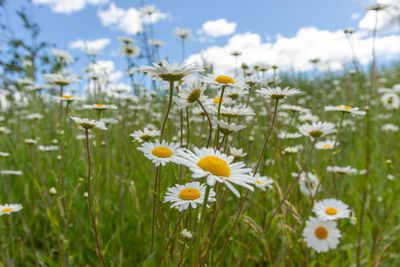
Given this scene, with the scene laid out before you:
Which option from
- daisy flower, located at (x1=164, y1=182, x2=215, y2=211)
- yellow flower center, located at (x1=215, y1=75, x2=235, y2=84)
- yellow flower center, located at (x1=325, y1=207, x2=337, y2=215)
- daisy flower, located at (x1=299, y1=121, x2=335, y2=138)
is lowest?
yellow flower center, located at (x1=325, y1=207, x2=337, y2=215)

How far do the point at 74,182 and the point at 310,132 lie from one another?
1.71 meters

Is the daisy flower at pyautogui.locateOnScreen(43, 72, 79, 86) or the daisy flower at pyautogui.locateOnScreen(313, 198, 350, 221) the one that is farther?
the daisy flower at pyautogui.locateOnScreen(43, 72, 79, 86)

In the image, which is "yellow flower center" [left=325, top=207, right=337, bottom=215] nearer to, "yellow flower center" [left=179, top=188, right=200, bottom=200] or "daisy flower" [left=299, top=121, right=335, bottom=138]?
"daisy flower" [left=299, top=121, right=335, bottom=138]

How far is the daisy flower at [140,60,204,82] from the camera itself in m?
0.95

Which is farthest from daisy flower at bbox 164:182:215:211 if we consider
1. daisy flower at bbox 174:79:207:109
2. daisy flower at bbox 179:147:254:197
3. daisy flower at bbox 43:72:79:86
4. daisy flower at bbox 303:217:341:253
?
daisy flower at bbox 43:72:79:86

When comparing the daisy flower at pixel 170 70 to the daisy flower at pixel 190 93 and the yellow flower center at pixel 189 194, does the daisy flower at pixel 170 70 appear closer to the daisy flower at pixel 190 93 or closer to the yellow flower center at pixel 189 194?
the daisy flower at pixel 190 93

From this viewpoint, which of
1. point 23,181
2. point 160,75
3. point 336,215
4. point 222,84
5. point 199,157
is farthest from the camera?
point 23,181

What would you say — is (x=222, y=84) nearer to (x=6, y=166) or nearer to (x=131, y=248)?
(x=131, y=248)

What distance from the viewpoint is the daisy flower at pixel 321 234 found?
4.39ft

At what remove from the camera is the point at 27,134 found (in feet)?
10.2

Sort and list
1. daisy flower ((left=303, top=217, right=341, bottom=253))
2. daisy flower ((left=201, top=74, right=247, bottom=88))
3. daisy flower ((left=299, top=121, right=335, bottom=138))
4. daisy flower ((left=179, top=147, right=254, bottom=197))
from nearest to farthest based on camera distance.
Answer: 1. daisy flower ((left=179, top=147, right=254, bottom=197))
2. daisy flower ((left=201, top=74, right=247, bottom=88))
3. daisy flower ((left=303, top=217, right=341, bottom=253))
4. daisy flower ((left=299, top=121, right=335, bottom=138))

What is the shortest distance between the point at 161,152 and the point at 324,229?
0.93m

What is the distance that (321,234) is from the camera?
1384 mm

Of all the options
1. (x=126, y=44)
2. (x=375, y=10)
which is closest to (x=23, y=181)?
(x=126, y=44)
